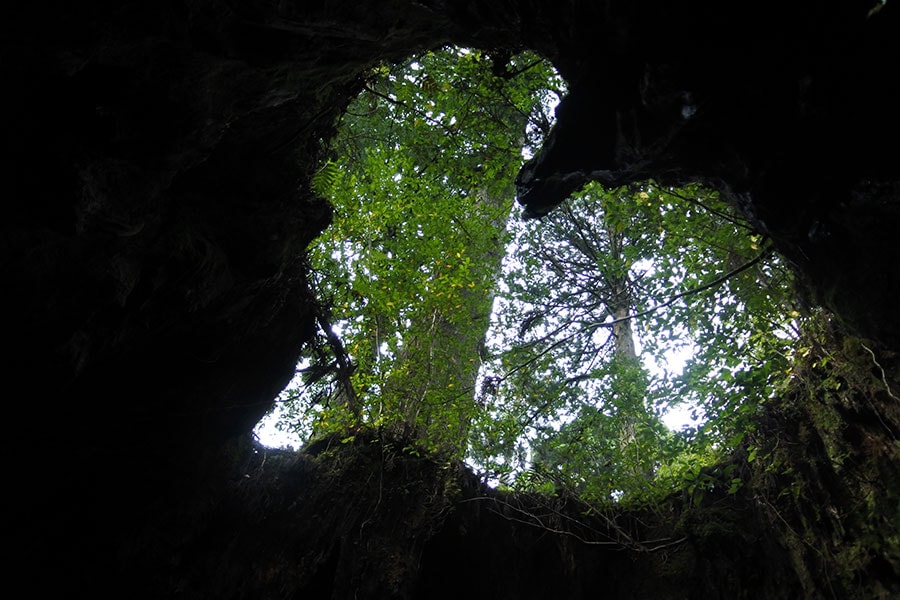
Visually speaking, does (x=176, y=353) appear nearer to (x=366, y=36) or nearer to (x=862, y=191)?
(x=366, y=36)

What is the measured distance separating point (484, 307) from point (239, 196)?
5093 millimetres

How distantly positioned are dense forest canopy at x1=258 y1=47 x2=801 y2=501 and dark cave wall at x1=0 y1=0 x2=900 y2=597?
1.04 m

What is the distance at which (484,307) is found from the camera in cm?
931

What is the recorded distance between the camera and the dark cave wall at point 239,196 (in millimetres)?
3283

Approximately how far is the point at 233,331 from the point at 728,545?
6.59m

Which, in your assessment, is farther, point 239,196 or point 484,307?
point 484,307

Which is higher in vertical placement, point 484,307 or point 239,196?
point 484,307

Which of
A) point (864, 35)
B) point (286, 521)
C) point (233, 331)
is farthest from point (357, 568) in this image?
point (864, 35)

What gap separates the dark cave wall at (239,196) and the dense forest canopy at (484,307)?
3.41 ft

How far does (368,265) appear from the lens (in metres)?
8.01

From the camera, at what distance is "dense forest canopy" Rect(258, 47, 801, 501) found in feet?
22.3

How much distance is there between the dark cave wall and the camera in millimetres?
3283

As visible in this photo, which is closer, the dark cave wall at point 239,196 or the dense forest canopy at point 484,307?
the dark cave wall at point 239,196

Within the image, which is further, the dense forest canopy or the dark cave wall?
the dense forest canopy
